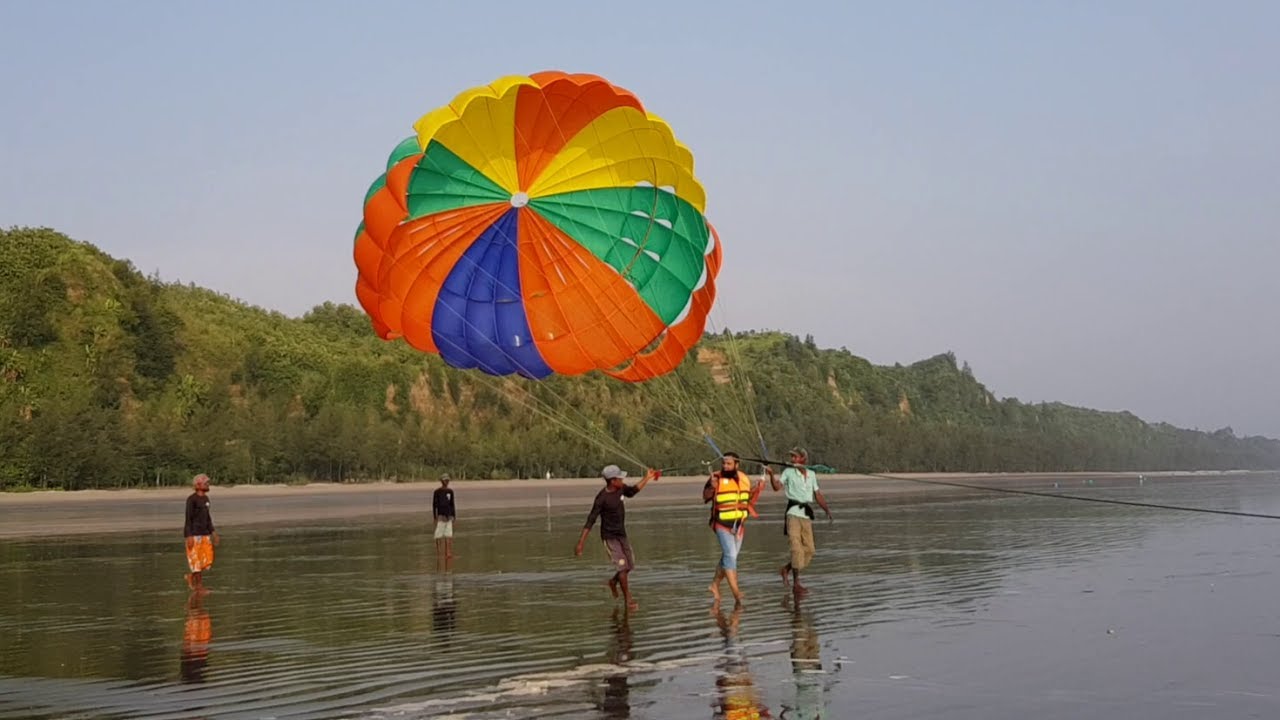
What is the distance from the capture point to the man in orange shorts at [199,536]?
16.9 meters

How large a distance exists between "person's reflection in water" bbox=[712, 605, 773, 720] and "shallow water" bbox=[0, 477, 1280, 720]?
32 mm

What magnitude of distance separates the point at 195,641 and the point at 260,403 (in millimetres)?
54932

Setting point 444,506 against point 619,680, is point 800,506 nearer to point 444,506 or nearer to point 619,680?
point 619,680

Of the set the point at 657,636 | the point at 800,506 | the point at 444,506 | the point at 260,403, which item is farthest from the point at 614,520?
the point at 260,403

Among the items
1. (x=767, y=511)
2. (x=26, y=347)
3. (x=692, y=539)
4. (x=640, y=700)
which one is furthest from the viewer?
(x=26, y=347)

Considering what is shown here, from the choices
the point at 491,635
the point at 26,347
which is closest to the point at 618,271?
the point at 491,635

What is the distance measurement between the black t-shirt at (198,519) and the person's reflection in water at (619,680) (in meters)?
6.90

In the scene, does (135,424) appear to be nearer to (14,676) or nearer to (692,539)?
(692,539)

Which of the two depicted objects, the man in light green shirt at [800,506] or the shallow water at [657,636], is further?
the man in light green shirt at [800,506]

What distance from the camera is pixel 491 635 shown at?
39.7ft

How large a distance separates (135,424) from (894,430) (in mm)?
67649

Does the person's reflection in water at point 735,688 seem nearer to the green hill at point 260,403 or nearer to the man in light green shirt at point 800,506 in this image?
the man in light green shirt at point 800,506

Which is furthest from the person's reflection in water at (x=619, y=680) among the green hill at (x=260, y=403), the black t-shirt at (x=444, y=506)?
the green hill at (x=260, y=403)

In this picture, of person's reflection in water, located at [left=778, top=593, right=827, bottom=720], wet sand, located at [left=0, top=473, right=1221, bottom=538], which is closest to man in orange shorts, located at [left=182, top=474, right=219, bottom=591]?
person's reflection in water, located at [left=778, top=593, right=827, bottom=720]
